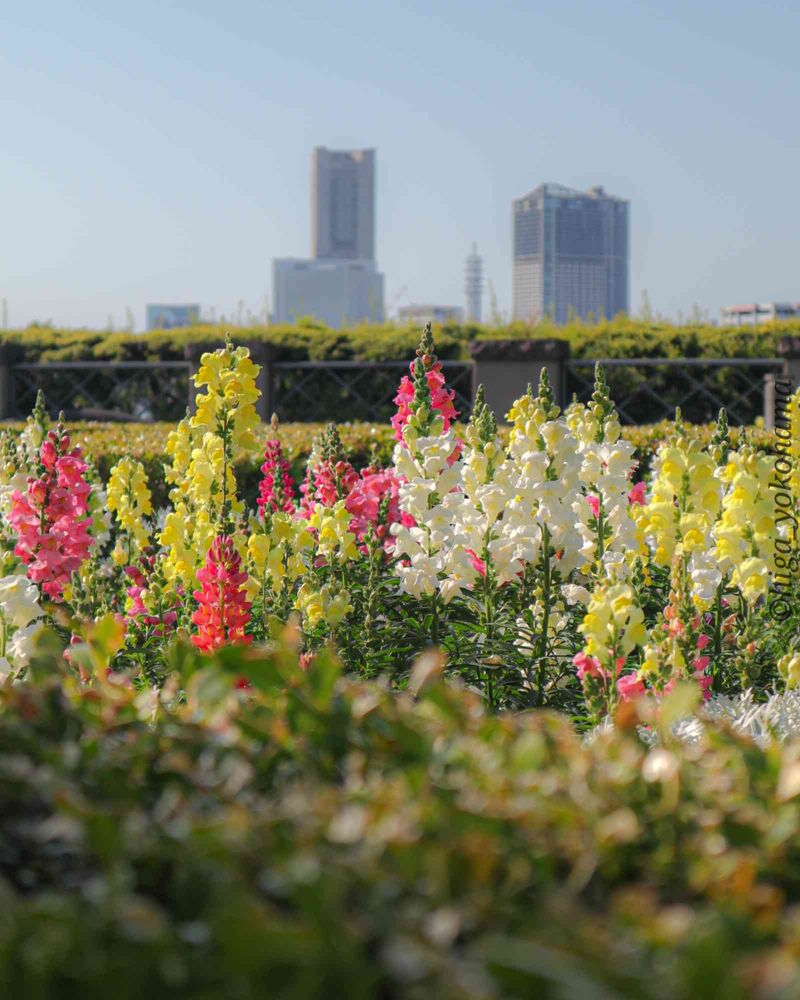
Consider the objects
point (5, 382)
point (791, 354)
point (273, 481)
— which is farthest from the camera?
point (5, 382)

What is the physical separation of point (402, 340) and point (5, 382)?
5636mm

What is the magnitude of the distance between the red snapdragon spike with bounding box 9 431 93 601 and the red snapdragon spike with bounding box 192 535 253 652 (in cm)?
82

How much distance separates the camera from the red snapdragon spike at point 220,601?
14.1 ft

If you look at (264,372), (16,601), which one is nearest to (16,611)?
(16,601)

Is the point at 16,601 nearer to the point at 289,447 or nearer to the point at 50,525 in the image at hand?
the point at 50,525

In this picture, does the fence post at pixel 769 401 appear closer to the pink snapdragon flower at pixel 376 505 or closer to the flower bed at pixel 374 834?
the pink snapdragon flower at pixel 376 505

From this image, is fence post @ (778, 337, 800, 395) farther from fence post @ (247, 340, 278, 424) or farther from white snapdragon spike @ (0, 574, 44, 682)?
white snapdragon spike @ (0, 574, 44, 682)

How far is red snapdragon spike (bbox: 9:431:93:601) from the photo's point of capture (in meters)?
4.88

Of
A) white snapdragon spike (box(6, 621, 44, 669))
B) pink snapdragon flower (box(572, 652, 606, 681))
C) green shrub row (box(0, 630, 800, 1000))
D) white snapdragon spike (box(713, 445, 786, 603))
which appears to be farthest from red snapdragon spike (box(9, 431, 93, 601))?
green shrub row (box(0, 630, 800, 1000))

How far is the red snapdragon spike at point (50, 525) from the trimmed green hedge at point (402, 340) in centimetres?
1085

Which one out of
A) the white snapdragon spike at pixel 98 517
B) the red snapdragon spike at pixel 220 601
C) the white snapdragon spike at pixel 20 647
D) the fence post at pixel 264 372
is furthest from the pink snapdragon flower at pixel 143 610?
the fence post at pixel 264 372

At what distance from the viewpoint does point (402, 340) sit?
640 inches

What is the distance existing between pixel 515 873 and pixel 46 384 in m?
17.5

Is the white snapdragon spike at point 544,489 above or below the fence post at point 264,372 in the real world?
below
